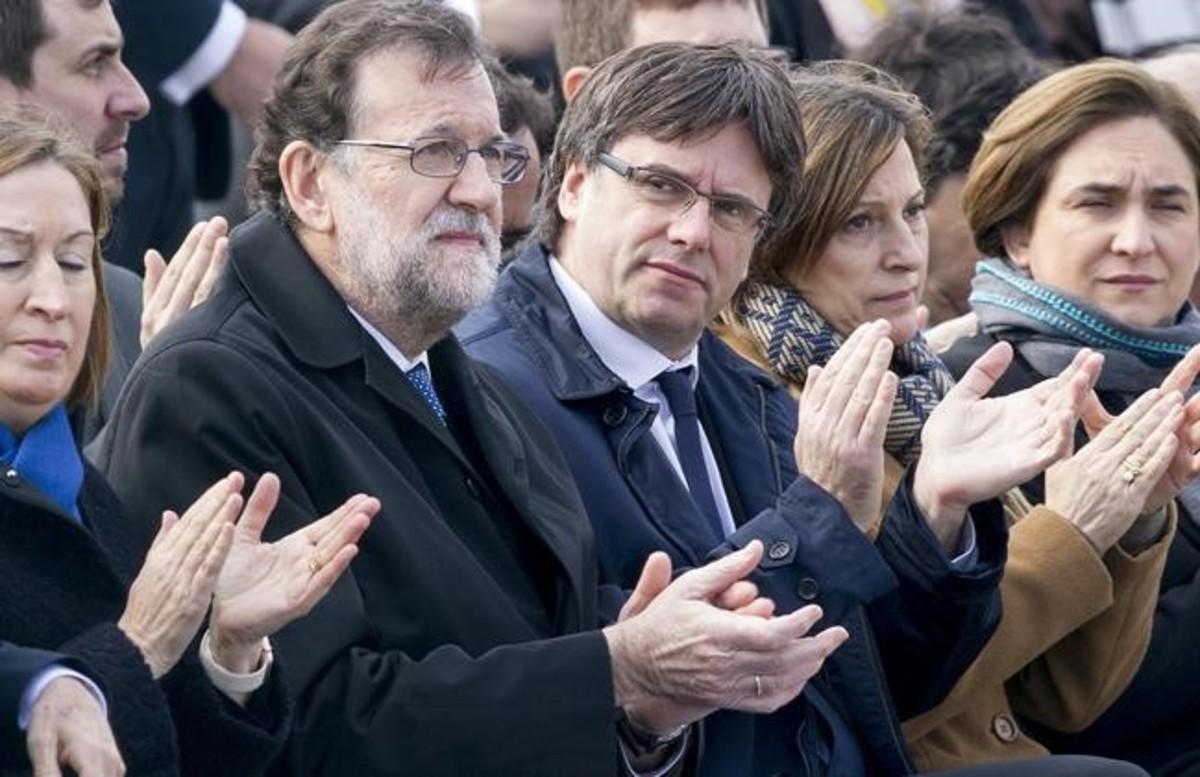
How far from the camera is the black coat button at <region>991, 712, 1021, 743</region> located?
17.5 ft

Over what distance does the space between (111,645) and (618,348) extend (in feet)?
4.64

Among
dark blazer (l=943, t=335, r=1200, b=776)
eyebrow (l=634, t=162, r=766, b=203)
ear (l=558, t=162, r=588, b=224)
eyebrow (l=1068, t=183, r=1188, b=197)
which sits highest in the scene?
eyebrow (l=634, t=162, r=766, b=203)

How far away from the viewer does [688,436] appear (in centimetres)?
514

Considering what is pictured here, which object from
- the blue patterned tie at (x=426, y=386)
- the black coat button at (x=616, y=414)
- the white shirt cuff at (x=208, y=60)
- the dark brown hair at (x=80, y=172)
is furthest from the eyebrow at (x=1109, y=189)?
the dark brown hair at (x=80, y=172)

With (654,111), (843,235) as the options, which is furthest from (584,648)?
(843,235)

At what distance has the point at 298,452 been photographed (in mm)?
4398

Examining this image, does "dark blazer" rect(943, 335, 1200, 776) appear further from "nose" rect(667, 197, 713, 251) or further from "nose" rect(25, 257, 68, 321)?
"nose" rect(25, 257, 68, 321)

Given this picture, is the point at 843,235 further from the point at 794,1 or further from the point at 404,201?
the point at 794,1

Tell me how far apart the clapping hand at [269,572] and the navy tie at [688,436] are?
1125 millimetres

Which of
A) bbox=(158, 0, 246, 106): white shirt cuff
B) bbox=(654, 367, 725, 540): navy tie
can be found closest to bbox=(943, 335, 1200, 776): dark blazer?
bbox=(654, 367, 725, 540): navy tie

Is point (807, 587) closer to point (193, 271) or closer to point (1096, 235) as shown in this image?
point (193, 271)

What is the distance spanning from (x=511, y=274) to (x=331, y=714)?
119cm

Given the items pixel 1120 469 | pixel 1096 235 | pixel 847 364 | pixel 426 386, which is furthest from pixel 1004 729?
pixel 426 386

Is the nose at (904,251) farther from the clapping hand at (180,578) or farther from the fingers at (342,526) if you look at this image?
the clapping hand at (180,578)
